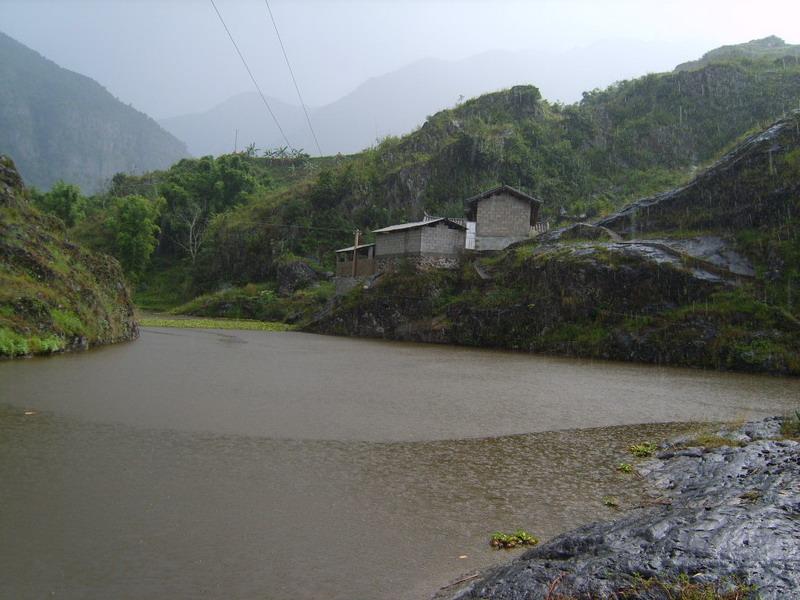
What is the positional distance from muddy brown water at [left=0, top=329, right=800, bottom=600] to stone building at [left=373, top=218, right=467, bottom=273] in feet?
65.8

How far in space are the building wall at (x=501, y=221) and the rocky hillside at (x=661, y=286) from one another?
378 centimetres

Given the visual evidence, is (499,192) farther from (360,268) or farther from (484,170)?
(484,170)

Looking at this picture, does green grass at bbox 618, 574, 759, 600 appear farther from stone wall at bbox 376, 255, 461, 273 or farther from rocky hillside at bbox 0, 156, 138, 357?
stone wall at bbox 376, 255, 461, 273

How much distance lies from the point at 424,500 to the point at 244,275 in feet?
170

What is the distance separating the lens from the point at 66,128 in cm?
16300

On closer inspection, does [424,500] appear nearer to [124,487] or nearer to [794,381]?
[124,487]

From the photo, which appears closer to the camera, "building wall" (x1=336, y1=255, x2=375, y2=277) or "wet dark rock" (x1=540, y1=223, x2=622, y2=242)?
"wet dark rock" (x1=540, y1=223, x2=622, y2=242)

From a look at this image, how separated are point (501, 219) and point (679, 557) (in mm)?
35501

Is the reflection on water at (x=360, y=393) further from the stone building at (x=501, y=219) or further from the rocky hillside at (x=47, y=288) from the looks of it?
the stone building at (x=501, y=219)

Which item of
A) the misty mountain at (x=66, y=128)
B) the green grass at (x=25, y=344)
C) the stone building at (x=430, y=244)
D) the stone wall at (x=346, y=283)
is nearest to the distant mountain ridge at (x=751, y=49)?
the stone building at (x=430, y=244)

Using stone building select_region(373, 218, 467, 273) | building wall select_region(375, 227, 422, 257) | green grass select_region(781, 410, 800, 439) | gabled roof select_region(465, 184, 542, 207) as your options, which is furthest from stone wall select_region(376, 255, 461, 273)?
green grass select_region(781, 410, 800, 439)

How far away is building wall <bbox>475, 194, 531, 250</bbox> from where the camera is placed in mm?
38156

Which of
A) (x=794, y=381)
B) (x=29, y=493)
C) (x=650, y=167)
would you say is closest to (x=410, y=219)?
(x=650, y=167)

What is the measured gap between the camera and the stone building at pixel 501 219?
38.2m
